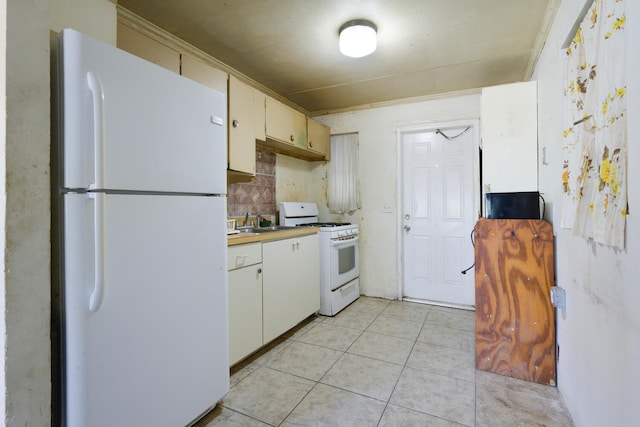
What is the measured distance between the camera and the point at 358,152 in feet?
12.7

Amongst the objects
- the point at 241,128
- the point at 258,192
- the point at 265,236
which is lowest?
the point at 265,236

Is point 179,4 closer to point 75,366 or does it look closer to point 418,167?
point 75,366

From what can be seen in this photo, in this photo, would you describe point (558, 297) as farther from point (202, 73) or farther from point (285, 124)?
point (202, 73)

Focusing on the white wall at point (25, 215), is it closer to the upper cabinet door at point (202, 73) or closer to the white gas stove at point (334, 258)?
the upper cabinet door at point (202, 73)

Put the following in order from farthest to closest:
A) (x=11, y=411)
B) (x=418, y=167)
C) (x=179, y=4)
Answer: (x=418, y=167), (x=179, y=4), (x=11, y=411)

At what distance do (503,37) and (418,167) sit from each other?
1.56 m

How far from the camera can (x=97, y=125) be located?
3.52ft

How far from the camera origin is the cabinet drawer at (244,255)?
2.02 metres

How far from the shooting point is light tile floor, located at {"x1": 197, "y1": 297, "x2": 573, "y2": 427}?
1.62 meters

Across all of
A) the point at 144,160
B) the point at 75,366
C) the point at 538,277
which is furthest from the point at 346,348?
→ the point at 144,160

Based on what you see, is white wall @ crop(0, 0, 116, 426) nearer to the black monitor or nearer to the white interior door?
the black monitor

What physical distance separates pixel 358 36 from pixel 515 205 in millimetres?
1577

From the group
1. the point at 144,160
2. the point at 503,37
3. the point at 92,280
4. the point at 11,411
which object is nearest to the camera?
the point at 11,411

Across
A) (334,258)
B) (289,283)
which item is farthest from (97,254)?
(334,258)
